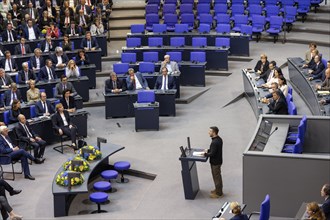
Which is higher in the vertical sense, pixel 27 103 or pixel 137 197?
pixel 27 103

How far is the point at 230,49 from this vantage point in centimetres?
2161

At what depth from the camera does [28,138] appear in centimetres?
1496

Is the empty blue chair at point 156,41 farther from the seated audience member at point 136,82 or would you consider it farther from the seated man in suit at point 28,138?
the seated man in suit at point 28,138

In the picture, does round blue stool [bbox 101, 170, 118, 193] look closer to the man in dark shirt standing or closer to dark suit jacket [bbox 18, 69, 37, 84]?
the man in dark shirt standing

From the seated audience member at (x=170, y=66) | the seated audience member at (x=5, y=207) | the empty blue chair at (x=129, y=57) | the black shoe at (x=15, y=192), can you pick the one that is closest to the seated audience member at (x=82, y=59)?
the empty blue chair at (x=129, y=57)

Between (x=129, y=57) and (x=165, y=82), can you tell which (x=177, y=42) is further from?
(x=165, y=82)

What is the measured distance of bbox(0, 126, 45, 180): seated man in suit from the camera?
1414 centimetres

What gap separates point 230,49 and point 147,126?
5.91 m

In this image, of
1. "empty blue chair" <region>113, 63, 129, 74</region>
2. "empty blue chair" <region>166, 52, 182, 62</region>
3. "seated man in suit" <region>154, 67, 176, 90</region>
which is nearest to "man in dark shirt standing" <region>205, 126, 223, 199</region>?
"seated man in suit" <region>154, 67, 176, 90</region>

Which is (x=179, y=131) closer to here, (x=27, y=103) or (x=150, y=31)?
(x=27, y=103)

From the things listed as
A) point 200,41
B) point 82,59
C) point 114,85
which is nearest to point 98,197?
point 114,85

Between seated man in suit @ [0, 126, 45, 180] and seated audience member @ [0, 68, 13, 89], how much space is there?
309cm

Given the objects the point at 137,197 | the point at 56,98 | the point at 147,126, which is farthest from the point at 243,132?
the point at 56,98

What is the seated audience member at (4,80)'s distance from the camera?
17.2m
